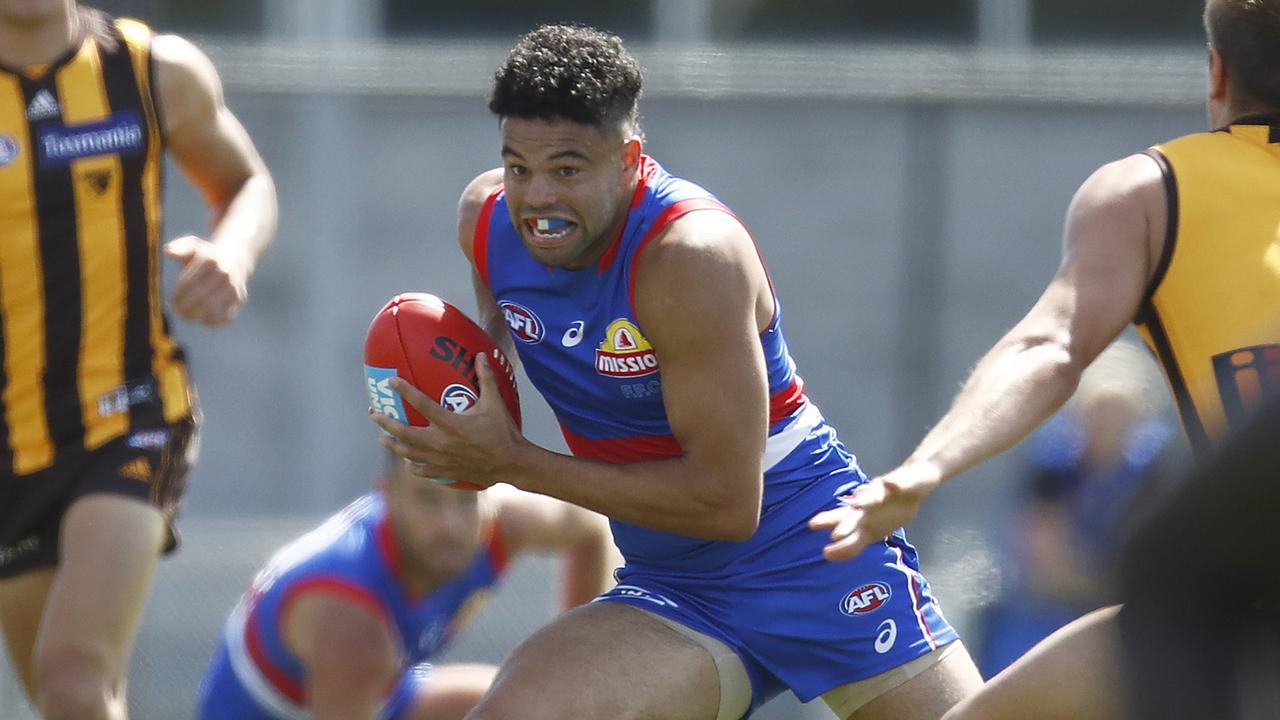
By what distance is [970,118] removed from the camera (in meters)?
7.66

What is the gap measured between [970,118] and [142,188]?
3.96m

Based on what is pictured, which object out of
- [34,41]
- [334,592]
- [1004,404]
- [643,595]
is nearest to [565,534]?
[334,592]

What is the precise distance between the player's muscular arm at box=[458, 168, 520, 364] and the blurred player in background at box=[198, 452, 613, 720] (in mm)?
612

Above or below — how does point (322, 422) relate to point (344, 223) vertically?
below

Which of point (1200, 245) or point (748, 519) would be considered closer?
point (1200, 245)

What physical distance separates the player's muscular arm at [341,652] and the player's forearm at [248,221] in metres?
0.98

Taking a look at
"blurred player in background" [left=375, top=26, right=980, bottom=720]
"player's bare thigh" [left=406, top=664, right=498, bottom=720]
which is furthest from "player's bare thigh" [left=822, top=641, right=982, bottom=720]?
"player's bare thigh" [left=406, top=664, right=498, bottom=720]

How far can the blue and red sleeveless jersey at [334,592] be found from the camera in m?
5.02

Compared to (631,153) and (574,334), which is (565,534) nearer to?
(574,334)

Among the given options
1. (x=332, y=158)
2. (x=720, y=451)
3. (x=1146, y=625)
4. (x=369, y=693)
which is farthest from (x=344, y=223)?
(x=1146, y=625)

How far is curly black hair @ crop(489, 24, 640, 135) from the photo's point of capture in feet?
12.6

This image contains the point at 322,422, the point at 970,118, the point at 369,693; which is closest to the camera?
the point at 369,693

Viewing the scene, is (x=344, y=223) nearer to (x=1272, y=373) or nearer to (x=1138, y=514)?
(x=1272, y=373)

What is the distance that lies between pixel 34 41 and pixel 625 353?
213 centimetres
